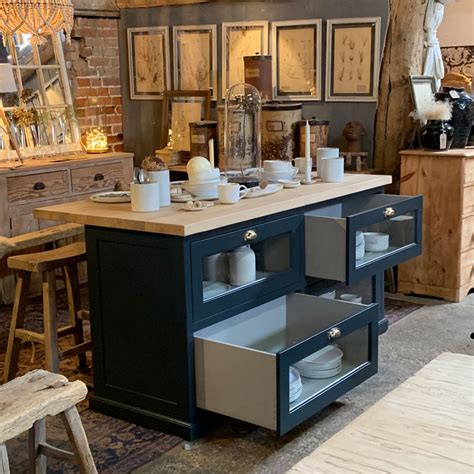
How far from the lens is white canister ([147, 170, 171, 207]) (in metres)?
3.01

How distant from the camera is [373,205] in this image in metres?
3.71

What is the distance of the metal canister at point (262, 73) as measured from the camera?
16.3 feet

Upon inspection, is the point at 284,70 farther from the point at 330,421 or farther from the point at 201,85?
the point at 330,421

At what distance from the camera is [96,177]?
5.12 meters

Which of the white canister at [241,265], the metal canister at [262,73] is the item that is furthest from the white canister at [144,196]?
the metal canister at [262,73]

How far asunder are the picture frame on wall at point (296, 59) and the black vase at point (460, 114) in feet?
2.86

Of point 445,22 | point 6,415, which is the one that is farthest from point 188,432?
point 445,22

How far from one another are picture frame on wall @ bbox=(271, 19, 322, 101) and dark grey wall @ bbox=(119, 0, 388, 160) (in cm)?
5

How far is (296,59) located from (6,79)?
1.88 m

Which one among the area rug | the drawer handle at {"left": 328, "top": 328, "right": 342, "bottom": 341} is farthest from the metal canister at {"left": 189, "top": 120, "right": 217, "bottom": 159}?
the drawer handle at {"left": 328, "top": 328, "right": 342, "bottom": 341}

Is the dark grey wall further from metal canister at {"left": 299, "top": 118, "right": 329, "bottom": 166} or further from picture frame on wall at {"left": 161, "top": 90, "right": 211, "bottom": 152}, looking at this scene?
metal canister at {"left": 299, "top": 118, "right": 329, "bottom": 166}

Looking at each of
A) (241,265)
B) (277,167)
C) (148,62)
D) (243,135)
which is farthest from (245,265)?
(148,62)

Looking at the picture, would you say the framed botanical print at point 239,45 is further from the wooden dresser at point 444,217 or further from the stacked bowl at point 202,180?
the stacked bowl at point 202,180

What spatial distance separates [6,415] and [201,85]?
13.0 feet
